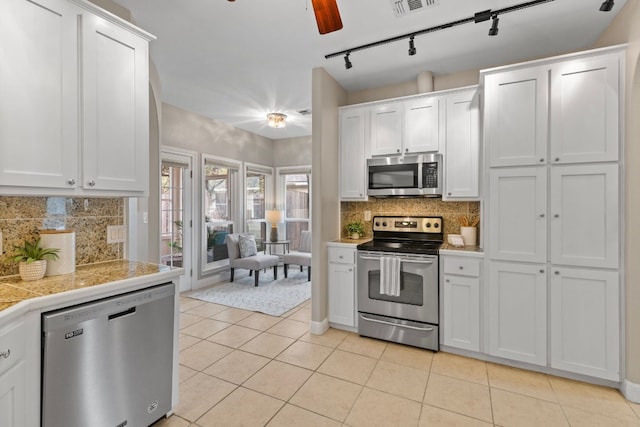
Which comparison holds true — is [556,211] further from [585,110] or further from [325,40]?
[325,40]

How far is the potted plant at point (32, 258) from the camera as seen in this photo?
166 centimetres

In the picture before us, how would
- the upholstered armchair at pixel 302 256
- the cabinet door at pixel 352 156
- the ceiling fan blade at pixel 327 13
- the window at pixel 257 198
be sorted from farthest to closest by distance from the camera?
the window at pixel 257 198, the upholstered armchair at pixel 302 256, the cabinet door at pixel 352 156, the ceiling fan blade at pixel 327 13

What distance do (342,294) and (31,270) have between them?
2.51 m

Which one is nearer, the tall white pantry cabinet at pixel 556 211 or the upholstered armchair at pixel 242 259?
the tall white pantry cabinet at pixel 556 211

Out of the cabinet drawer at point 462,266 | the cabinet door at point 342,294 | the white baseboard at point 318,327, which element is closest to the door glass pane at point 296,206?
the cabinet door at point 342,294

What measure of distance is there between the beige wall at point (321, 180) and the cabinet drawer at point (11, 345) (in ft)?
7.56

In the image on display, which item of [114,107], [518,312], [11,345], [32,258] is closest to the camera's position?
[11,345]

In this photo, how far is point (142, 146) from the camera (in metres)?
2.10

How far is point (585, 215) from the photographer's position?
7.61 feet

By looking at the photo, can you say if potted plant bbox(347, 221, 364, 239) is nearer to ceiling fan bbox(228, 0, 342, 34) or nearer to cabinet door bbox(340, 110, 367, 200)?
cabinet door bbox(340, 110, 367, 200)

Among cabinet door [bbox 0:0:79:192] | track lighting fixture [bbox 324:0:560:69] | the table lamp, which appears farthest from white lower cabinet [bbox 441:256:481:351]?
the table lamp

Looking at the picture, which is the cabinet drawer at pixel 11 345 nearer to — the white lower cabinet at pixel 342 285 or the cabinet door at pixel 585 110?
the white lower cabinet at pixel 342 285

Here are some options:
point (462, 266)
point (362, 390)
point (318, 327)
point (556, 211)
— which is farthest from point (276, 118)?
point (362, 390)

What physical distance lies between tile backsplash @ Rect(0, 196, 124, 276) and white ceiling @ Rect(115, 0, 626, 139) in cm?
149
